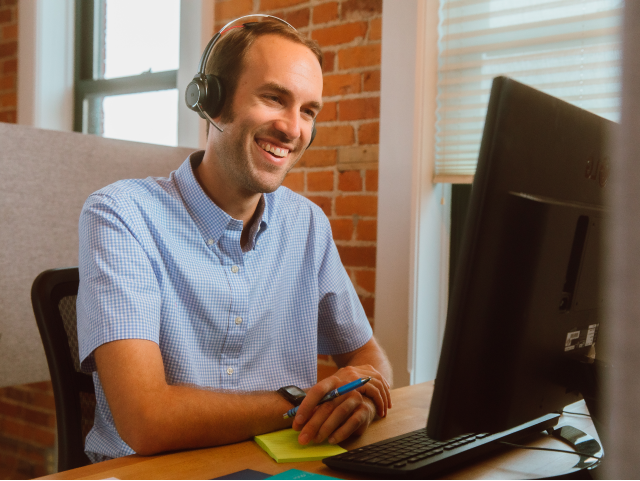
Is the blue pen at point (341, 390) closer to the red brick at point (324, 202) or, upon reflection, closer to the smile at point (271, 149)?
the smile at point (271, 149)

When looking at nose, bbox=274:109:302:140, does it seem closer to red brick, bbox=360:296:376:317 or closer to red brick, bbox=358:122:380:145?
red brick, bbox=358:122:380:145

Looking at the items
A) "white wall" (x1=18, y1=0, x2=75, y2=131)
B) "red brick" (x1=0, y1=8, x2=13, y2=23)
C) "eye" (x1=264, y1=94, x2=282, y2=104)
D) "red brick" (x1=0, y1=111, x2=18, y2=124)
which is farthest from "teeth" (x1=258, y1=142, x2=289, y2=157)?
"red brick" (x1=0, y1=8, x2=13, y2=23)

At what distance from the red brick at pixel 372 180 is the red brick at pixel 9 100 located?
2.19m

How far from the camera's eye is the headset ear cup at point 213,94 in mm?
1379

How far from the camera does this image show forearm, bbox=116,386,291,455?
90 centimetres

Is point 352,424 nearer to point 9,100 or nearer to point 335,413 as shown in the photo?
point 335,413

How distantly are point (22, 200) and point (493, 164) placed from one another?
1609 mm

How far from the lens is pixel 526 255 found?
25.6 inches

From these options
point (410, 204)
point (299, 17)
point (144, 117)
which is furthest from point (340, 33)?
point (144, 117)

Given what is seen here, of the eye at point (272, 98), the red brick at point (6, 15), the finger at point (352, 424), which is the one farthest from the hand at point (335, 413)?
the red brick at point (6, 15)

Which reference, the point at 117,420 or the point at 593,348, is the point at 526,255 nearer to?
the point at 593,348

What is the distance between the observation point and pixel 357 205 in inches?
81.3

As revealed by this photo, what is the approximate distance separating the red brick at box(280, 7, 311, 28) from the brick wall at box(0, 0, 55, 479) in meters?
1.80

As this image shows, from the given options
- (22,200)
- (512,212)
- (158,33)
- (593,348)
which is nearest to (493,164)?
(512,212)
